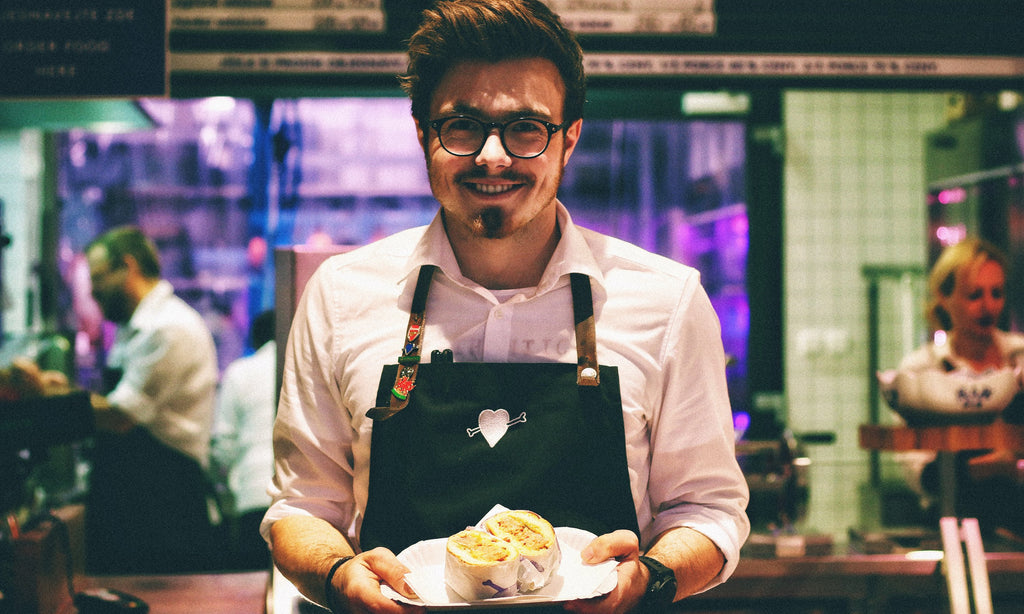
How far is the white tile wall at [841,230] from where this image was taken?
3998 millimetres

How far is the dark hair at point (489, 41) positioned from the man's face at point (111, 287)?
2.59m

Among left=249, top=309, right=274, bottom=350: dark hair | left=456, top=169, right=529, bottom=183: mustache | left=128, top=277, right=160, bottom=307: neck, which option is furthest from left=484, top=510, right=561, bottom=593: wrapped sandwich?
left=128, top=277, right=160, bottom=307: neck

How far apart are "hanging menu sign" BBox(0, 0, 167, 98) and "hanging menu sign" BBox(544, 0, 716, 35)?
106 centimetres

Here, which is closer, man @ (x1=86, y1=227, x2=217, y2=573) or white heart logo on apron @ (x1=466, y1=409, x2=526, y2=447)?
white heart logo on apron @ (x1=466, y1=409, x2=526, y2=447)

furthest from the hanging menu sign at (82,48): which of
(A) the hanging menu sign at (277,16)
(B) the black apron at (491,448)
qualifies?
(B) the black apron at (491,448)

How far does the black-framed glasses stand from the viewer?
1.29 m

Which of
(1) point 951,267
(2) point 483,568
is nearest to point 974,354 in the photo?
(1) point 951,267

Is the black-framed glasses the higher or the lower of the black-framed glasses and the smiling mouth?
the higher

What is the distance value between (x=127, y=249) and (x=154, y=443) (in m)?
0.85

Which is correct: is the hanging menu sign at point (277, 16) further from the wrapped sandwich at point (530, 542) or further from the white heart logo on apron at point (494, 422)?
the wrapped sandwich at point (530, 542)

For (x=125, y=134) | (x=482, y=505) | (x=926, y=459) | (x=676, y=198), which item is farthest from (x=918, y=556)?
(x=125, y=134)

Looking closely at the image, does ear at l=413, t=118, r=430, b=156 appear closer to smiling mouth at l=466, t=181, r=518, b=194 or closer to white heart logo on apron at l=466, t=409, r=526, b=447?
smiling mouth at l=466, t=181, r=518, b=194

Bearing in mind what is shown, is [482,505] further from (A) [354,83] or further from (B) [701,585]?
(A) [354,83]

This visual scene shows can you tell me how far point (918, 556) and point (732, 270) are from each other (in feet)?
7.24
